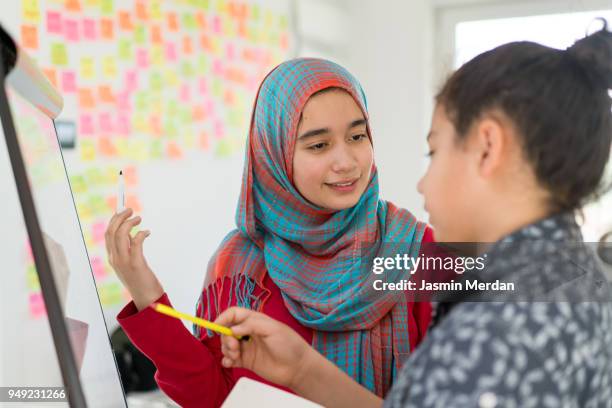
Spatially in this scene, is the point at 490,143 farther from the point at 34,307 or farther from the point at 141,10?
the point at 141,10

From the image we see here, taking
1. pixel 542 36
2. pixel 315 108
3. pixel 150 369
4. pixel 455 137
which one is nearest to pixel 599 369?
pixel 455 137

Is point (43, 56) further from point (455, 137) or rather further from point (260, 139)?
point (455, 137)

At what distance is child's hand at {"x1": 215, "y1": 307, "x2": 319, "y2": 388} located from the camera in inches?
35.5

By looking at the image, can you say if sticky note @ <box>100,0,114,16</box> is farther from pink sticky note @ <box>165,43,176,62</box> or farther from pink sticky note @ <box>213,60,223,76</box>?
pink sticky note @ <box>213,60,223,76</box>

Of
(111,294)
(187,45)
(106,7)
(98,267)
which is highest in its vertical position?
(106,7)

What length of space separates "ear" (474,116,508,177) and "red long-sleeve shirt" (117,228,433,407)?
2.05ft

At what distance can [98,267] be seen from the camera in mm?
2305

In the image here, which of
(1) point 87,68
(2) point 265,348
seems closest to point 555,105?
(2) point 265,348

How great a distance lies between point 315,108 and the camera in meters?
1.30

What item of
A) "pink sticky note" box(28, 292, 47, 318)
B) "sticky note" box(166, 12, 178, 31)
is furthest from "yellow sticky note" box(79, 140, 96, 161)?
"pink sticky note" box(28, 292, 47, 318)

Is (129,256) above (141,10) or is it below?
below

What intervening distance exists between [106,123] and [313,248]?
4.14ft

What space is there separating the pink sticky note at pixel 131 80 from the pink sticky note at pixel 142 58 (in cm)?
5

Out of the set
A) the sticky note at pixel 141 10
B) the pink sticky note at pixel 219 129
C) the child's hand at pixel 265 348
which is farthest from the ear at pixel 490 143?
the pink sticky note at pixel 219 129
